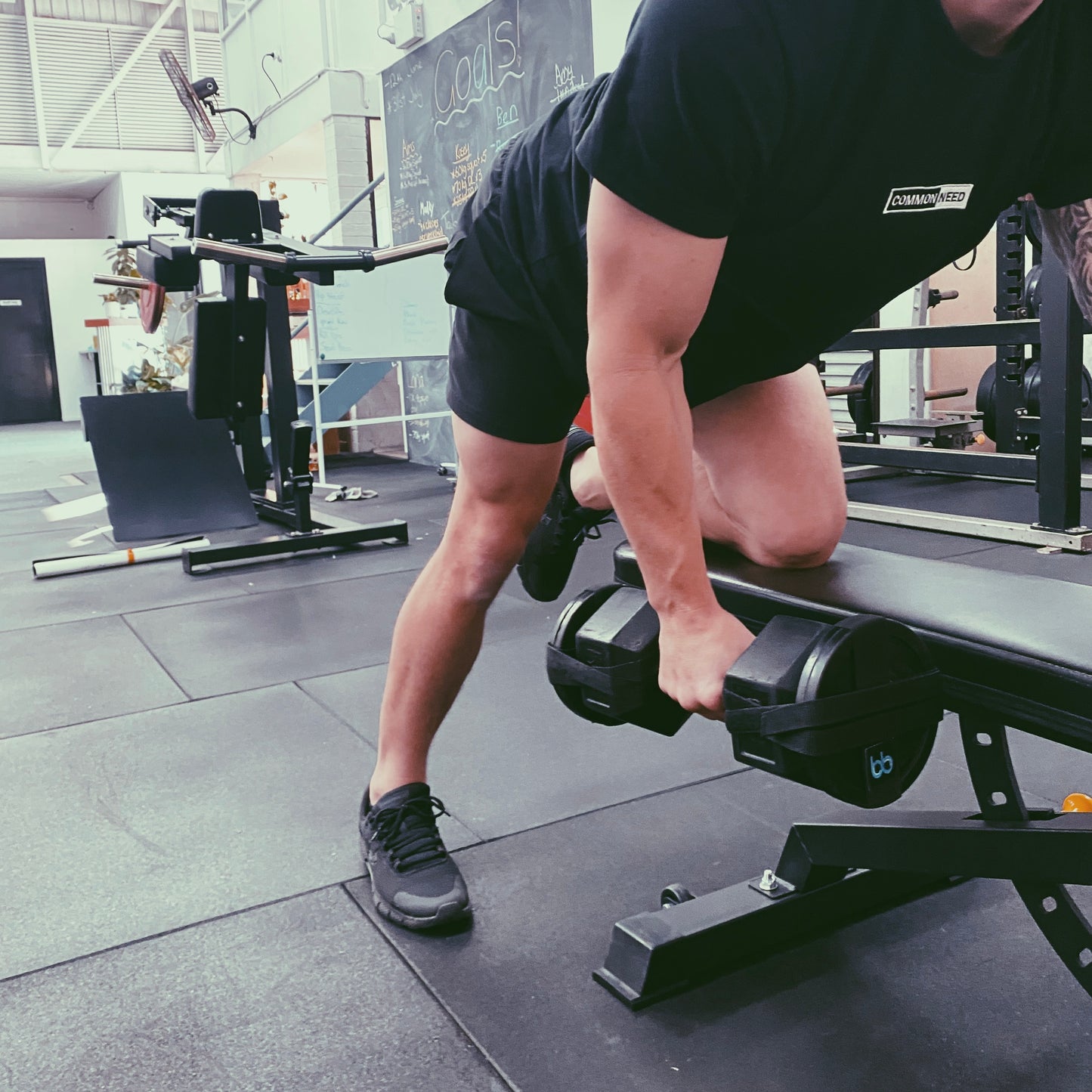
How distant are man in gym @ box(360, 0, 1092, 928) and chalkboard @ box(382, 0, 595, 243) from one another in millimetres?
3340

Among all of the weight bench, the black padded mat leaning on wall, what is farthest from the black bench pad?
the black padded mat leaning on wall

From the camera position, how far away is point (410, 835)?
1.33 meters

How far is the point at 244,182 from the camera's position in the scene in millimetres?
9703

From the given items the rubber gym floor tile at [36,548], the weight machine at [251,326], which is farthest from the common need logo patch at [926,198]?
the rubber gym floor tile at [36,548]

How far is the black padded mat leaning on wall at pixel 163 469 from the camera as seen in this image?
3494 millimetres

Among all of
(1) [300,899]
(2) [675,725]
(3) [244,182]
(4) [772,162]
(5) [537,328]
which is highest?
(3) [244,182]

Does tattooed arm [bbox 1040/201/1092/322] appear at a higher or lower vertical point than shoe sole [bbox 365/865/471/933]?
higher

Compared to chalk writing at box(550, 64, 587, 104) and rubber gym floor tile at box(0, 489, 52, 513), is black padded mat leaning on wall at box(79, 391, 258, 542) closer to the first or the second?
rubber gym floor tile at box(0, 489, 52, 513)

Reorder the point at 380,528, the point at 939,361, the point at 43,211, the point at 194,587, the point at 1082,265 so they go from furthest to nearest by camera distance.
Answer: the point at 43,211 < the point at 939,361 < the point at 380,528 < the point at 194,587 < the point at 1082,265

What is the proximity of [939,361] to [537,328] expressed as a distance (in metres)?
4.83

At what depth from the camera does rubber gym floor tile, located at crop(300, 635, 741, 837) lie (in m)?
1.55

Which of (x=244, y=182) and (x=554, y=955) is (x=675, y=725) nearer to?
(x=554, y=955)

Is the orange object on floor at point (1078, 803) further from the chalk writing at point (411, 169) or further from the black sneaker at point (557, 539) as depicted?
the chalk writing at point (411, 169)

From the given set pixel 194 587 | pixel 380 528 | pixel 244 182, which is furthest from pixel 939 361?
pixel 244 182
